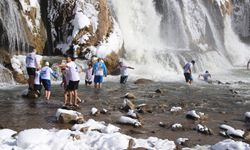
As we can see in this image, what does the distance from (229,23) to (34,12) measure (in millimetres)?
32091

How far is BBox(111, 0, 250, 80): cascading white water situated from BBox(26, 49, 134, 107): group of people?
24.0 feet

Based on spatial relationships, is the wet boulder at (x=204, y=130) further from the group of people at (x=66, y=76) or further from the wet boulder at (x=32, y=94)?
the wet boulder at (x=32, y=94)

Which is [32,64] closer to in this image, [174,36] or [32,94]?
[32,94]

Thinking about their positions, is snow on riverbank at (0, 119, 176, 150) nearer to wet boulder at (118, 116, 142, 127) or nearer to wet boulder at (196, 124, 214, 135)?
wet boulder at (118, 116, 142, 127)

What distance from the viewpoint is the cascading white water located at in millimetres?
31031

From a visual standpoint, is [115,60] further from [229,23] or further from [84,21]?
[229,23]

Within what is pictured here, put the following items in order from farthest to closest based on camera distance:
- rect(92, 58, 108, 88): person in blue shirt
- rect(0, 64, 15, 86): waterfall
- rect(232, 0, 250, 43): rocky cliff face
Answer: rect(232, 0, 250, 43): rocky cliff face
rect(0, 64, 15, 86): waterfall
rect(92, 58, 108, 88): person in blue shirt

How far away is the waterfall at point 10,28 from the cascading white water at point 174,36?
26.4ft

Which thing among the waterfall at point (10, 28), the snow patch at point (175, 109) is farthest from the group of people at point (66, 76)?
the waterfall at point (10, 28)

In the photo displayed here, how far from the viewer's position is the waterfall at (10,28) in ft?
77.2

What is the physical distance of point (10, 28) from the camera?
77.8 ft

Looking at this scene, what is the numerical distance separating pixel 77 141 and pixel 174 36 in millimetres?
32267

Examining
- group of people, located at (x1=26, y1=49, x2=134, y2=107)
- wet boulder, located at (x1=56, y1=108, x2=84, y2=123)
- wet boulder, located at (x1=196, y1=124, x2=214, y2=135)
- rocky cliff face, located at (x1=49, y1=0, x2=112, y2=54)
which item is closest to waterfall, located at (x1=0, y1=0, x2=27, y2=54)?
rocky cliff face, located at (x1=49, y1=0, x2=112, y2=54)

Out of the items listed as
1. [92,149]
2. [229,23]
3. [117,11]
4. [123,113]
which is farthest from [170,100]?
[229,23]
